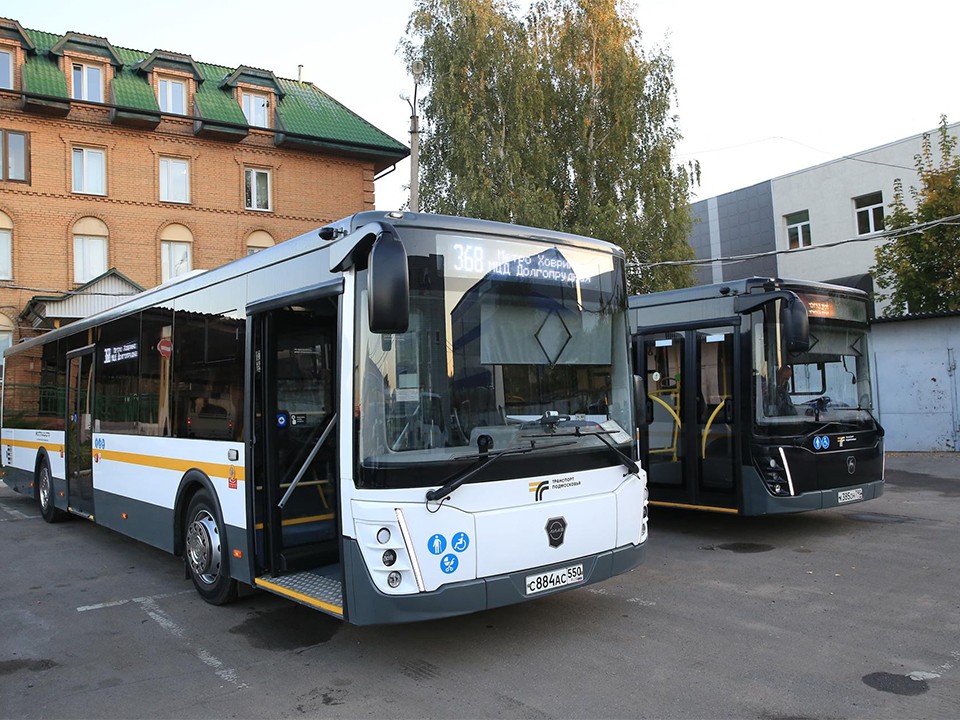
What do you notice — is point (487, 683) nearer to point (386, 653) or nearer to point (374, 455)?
point (386, 653)

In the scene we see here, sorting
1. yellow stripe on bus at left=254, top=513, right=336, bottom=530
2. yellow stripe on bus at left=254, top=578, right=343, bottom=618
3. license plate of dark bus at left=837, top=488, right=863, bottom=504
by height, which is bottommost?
yellow stripe on bus at left=254, top=578, right=343, bottom=618

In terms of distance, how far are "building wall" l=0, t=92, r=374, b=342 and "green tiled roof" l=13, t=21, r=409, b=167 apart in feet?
2.50

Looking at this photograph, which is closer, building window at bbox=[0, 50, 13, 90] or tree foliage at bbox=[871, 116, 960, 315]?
tree foliage at bbox=[871, 116, 960, 315]

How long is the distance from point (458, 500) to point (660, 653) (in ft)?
→ 5.95

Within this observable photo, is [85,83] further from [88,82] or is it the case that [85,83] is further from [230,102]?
[230,102]

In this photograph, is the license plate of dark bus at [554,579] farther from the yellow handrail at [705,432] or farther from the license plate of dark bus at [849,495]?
the license plate of dark bus at [849,495]

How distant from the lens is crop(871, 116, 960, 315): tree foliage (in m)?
19.2

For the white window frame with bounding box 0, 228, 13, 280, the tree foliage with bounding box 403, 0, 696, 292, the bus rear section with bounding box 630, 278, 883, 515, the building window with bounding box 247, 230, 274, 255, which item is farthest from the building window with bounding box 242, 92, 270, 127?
the bus rear section with bounding box 630, 278, 883, 515

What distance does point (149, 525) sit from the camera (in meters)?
7.97

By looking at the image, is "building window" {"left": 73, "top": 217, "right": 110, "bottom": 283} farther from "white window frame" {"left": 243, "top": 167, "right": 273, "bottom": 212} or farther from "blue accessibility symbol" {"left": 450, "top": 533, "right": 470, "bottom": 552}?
"blue accessibility symbol" {"left": 450, "top": 533, "right": 470, "bottom": 552}

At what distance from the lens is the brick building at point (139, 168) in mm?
24203

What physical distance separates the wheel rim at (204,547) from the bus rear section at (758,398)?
16.6 ft

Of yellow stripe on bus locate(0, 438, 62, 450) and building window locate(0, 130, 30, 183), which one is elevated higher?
building window locate(0, 130, 30, 183)

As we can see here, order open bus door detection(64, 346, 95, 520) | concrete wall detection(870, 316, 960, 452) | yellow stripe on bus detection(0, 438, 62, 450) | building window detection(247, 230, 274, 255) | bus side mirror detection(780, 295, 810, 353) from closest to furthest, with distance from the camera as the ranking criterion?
bus side mirror detection(780, 295, 810, 353), open bus door detection(64, 346, 95, 520), yellow stripe on bus detection(0, 438, 62, 450), concrete wall detection(870, 316, 960, 452), building window detection(247, 230, 274, 255)
